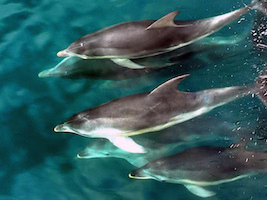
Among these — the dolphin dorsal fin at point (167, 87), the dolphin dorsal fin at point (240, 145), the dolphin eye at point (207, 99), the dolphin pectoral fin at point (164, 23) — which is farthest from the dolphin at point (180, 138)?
the dolphin pectoral fin at point (164, 23)

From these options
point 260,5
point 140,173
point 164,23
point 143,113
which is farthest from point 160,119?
point 260,5

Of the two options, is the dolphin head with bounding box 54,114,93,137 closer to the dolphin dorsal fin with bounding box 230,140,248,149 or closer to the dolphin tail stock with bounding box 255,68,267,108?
the dolphin dorsal fin with bounding box 230,140,248,149

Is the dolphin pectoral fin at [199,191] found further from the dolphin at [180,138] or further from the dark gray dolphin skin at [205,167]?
the dolphin at [180,138]

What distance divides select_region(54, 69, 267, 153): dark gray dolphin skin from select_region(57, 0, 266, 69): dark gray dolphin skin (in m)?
0.73


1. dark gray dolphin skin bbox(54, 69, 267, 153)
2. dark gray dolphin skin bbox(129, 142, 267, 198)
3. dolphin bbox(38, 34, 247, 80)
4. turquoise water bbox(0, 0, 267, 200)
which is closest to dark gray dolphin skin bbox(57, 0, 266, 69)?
dolphin bbox(38, 34, 247, 80)

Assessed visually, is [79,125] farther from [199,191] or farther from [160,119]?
[199,191]

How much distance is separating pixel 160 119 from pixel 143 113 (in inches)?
7.3

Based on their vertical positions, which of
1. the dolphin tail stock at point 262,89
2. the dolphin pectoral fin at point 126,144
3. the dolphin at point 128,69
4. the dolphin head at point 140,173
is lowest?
the dolphin head at point 140,173

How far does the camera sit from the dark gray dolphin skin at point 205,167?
382 cm

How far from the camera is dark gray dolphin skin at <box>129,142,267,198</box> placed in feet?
12.5

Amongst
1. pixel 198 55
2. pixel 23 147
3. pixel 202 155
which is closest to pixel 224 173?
pixel 202 155

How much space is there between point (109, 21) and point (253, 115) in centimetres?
234

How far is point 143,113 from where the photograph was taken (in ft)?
12.5

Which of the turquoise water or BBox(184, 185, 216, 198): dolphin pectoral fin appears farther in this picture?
the turquoise water
